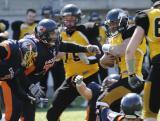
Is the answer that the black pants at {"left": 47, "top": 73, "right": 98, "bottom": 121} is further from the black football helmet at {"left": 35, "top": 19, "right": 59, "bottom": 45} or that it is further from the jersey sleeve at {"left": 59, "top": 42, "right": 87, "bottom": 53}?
the black football helmet at {"left": 35, "top": 19, "right": 59, "bottom": 45}

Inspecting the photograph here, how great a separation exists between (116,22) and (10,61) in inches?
47.4

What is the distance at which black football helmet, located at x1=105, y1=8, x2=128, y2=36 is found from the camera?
26.0 feet

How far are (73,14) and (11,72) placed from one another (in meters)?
1.92

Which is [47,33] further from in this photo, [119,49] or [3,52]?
[119,49]

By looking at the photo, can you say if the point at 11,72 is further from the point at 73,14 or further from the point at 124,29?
the point at 73,14

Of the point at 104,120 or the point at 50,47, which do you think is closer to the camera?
the point at 104,120

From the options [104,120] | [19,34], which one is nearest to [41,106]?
[19,34]

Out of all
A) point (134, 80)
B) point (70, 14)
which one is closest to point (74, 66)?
point (70, 14)

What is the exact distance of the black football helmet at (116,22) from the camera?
7914 millimetres

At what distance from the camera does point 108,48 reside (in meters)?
7.95

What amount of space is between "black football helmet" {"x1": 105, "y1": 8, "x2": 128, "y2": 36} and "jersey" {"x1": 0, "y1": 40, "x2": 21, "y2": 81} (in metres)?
1.02

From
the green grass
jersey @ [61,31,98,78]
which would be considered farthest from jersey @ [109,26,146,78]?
the green grass

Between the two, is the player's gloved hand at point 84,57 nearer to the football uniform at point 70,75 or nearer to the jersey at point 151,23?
the football uniform at point 70,75

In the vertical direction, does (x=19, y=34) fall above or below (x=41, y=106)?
above
